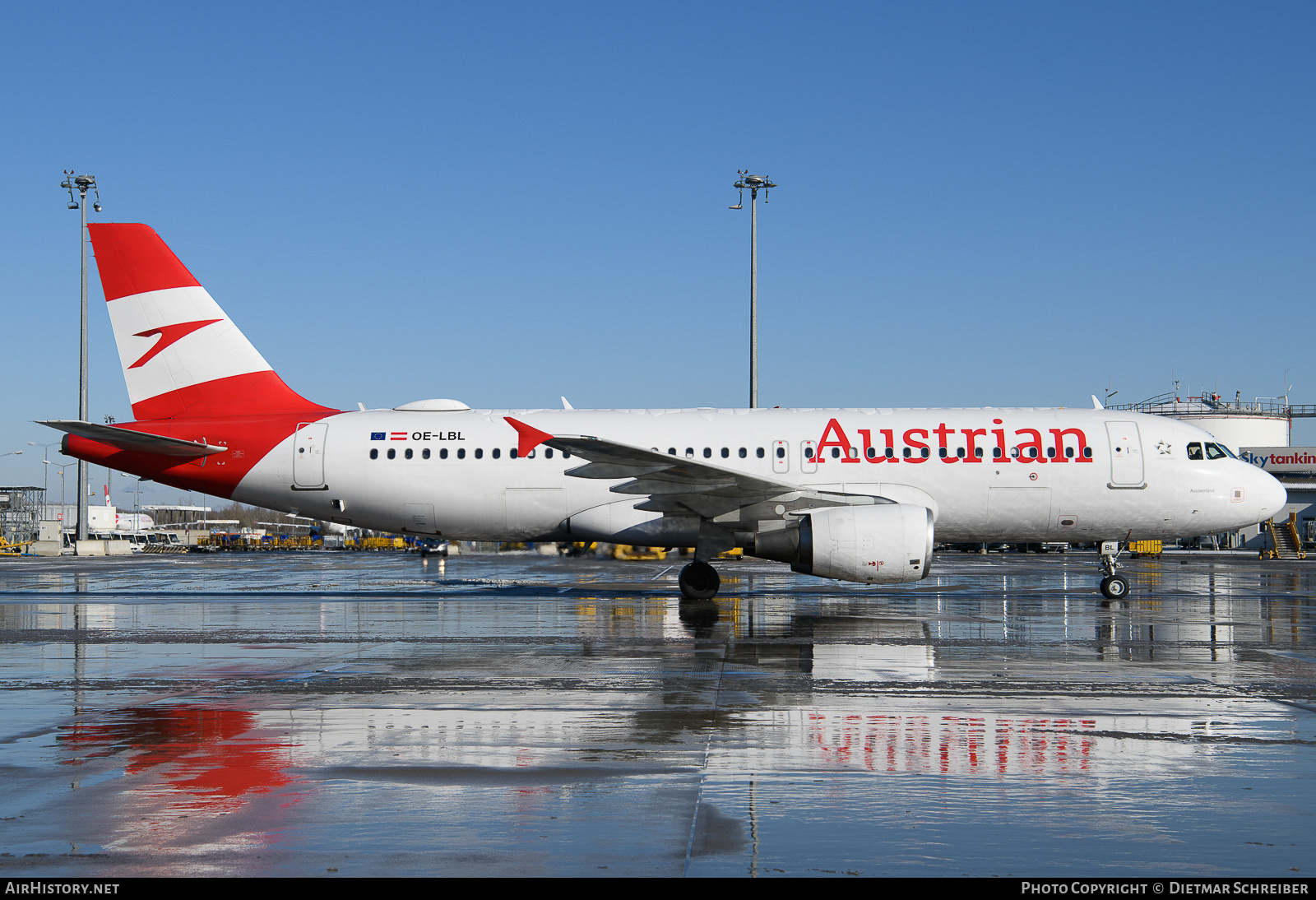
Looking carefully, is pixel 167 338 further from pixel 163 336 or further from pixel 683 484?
pixel 683 484

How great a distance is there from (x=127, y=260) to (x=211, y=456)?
4190 mm

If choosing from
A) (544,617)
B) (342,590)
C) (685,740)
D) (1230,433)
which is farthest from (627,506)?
(1230,433)

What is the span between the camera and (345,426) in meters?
19.5

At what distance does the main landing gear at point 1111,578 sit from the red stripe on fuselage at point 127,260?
1896cm

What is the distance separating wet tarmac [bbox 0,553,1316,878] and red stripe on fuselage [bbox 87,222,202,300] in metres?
7.05

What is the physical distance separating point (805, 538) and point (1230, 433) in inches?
2835

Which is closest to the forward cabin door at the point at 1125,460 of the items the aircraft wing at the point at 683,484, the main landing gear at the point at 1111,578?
the main landing gear at the point at 1111,578

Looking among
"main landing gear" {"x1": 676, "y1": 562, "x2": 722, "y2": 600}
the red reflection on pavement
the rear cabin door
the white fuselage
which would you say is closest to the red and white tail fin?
the white fuselage

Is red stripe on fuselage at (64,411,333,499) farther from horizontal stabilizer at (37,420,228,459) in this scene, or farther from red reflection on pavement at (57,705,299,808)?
red reflection on pavement at (57,705,299,808)

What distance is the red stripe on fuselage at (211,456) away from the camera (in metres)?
19.1

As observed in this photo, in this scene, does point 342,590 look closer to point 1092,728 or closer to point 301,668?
point 301,668

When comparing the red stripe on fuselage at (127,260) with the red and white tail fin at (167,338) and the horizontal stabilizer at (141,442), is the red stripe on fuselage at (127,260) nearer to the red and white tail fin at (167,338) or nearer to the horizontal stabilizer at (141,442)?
the red and white tail fin at (167,338)

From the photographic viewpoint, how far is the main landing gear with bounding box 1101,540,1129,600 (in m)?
19.1

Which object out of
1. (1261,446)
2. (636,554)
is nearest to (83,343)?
(636,554)
